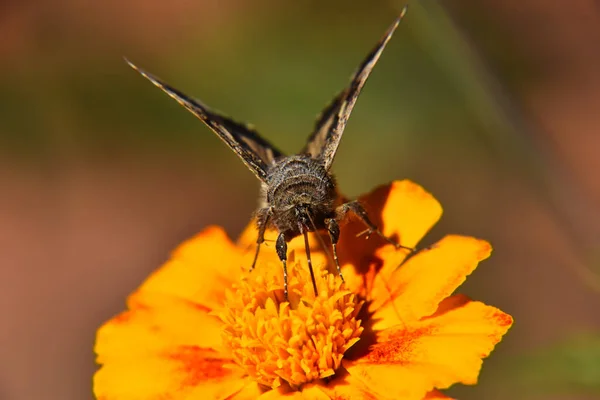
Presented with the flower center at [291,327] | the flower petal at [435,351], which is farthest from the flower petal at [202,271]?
the flower petal at [435,351]

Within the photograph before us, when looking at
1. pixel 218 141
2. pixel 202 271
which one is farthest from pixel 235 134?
pixel 218 141

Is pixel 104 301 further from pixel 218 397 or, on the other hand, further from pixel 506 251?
pixel 218 397

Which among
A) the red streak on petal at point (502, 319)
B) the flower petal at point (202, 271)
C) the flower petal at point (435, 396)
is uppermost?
the flower petal at point (202, 271)

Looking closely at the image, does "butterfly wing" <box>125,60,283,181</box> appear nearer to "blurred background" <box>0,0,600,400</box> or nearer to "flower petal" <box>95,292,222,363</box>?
"flower petal" <box>95,292,222,363</box>

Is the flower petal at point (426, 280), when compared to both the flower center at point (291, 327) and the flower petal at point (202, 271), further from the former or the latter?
the flower petal at point (202, 271)

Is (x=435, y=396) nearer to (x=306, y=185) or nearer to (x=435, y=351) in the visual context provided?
(x=435, y=351)

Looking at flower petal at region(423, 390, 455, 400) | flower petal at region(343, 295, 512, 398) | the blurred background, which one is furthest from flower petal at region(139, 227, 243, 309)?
the blurred background

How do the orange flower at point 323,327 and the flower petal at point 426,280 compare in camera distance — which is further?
the flower petal at point 426,280

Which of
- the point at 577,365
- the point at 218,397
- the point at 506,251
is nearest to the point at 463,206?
the point at 506,251
